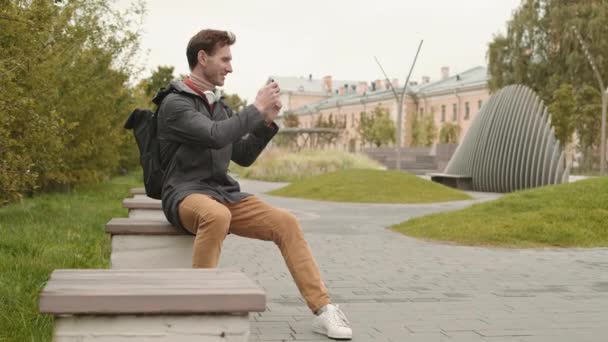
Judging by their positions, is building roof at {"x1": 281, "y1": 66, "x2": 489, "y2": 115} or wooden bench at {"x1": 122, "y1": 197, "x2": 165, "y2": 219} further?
building roof at {"x1": 281, "y1": 66, "x2": 489, "y2": 115}

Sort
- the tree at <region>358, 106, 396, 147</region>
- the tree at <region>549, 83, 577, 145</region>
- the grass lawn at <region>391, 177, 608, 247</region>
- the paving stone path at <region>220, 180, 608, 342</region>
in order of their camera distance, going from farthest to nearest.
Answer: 1. the tree at <region>358, 106, 396, 147</region>
2. the tree at <region>549, 83, 577, 145</region>
3. the grass lawn at <region>391, 177, 608, 247</region>
4. the paving stone path at <region>220, 180, 608, 342</region>

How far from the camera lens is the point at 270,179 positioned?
111 feet

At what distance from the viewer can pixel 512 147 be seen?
939 inches

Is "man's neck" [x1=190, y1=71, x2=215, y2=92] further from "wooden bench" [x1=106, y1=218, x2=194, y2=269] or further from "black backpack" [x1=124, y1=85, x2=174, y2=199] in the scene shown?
"wooden bench" [x1=106, y1=218, x2=194, y2=269]

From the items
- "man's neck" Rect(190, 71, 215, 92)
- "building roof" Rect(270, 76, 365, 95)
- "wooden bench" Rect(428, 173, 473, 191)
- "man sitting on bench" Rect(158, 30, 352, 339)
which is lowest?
"wooden bench" Rect(428, 173, 473, 191)

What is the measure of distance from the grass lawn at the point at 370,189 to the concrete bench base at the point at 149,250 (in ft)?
47.7

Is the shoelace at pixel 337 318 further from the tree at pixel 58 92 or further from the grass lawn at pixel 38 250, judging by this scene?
the tree at pixel 58 92

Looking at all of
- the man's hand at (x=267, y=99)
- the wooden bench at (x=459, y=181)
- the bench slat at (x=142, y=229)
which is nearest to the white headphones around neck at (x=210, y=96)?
the man's hand at (x=267, y=99)

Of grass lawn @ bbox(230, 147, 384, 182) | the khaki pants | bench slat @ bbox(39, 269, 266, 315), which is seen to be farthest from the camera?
grass lawn @ bbox(230, 147, 384, 182)

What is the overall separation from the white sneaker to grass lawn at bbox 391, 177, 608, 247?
5833 mm

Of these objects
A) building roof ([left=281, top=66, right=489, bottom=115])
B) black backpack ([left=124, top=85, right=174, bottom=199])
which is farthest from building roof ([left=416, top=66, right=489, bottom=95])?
Answer: black backpack ([left=124, top=85, right=174, bottom=199])

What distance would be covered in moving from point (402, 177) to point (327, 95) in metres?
102

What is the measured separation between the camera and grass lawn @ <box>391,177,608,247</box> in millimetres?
10094

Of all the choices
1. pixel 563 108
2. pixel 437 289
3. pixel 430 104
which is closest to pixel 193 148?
pixel 437 289
